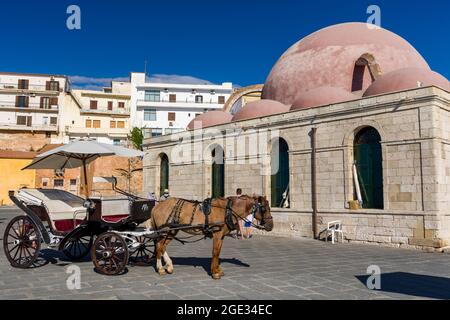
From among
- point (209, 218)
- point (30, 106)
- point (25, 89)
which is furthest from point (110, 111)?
point (209, 218)

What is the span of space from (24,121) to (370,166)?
47.7 m

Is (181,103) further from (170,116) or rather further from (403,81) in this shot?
(403,81)

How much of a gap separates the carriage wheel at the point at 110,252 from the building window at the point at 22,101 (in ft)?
161

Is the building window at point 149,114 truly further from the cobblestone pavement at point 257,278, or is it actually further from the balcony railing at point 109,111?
the cobblestone pavement at point 257,278

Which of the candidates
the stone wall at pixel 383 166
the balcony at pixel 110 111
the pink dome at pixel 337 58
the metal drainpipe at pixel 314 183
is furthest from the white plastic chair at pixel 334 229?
the balcony at pixel 110 111

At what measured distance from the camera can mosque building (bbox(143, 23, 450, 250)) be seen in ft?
37.6

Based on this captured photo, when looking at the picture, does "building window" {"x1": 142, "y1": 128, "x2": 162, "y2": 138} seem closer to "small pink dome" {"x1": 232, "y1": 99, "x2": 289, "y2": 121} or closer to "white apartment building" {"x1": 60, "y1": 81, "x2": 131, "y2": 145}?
"white apartment building" {"x1": 60, "y1": 81, "x2": 131, "y2": 145}

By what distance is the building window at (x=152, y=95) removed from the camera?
178ft

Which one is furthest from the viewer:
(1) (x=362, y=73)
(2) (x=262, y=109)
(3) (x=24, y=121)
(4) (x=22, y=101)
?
(4) (x=22, y=101)

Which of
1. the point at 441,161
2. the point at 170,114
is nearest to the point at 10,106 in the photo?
the point at 170,114

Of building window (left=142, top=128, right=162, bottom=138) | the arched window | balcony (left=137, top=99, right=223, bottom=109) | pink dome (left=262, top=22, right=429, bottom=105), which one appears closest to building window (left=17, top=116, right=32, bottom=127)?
balcony (left=137, top=99, right=223, bottom=109)

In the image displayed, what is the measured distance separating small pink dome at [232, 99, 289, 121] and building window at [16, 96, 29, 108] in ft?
137

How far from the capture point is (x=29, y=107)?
49.7m
